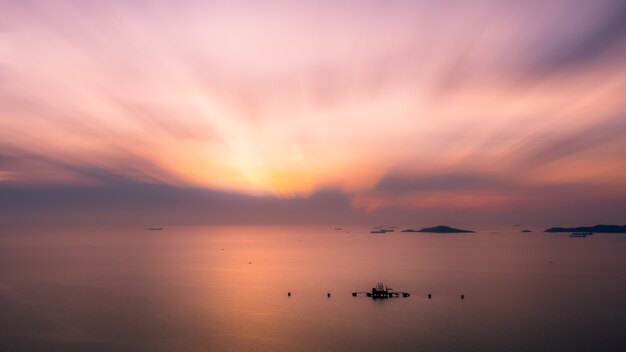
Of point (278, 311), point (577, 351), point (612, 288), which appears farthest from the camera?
point (612, 288)

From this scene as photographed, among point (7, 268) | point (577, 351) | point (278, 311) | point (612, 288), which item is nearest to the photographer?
point (577, 351)

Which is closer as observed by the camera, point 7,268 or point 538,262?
point 7,268

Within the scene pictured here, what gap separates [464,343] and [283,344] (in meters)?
26.9

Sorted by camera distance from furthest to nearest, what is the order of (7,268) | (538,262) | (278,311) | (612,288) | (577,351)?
(538,262)
(7,268)
(612,288)
(278,311)
(577,351)

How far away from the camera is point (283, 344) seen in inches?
2539

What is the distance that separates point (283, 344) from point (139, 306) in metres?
40.6

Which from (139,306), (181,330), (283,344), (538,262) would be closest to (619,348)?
(283,344)

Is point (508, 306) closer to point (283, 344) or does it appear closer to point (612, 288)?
point (612, 288)

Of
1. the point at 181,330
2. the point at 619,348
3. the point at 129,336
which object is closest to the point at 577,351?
the point at 619,348

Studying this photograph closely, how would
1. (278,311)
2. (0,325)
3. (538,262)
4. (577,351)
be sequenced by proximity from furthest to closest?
(538,262)
(278,311)
(0,325)
(577,351)

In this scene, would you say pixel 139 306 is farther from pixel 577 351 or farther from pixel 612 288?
pixel 612 288

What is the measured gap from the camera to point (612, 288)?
4412 inches

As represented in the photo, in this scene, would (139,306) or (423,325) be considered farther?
(139,306)

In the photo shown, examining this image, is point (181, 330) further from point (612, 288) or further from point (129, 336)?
point (612, 288)
